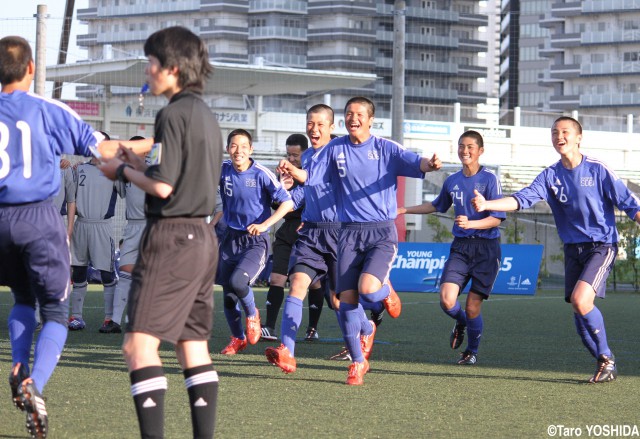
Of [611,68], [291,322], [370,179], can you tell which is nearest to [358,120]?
[370,179]

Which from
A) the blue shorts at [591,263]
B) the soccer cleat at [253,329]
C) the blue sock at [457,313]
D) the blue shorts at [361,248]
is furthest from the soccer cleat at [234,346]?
the blue shorts at [591,263]

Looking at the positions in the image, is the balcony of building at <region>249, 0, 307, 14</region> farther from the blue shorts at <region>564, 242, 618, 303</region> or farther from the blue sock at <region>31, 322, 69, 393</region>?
the blue sock at <region>31, 322, 69, 393</region>

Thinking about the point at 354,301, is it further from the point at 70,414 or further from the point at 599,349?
the point at 70,414

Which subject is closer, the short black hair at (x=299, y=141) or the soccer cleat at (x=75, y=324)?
the short black hair at (x=299, y=141)

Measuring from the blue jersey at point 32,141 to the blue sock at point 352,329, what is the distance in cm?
310

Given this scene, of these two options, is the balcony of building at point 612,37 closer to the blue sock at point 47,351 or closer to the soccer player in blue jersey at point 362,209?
the soccer player in blue jersey at point 362,209

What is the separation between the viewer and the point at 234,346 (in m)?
10.3

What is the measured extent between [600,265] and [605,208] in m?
0.43

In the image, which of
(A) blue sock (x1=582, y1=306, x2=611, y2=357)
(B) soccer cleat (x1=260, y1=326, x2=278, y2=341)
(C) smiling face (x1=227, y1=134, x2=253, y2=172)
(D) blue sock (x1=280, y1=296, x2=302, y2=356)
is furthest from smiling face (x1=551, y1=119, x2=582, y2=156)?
(B) soccer cleat (x1=260, y1=326, x2=278, y2=341)

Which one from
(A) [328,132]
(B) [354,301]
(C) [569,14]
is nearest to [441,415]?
(B) [354,301]

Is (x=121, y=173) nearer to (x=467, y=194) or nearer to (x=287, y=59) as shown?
(x=467, y=194)

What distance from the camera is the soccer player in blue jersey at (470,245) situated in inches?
394

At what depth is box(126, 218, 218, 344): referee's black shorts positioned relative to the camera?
15.9 feet

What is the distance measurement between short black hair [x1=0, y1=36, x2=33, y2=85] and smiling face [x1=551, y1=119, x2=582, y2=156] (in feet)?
13.5
